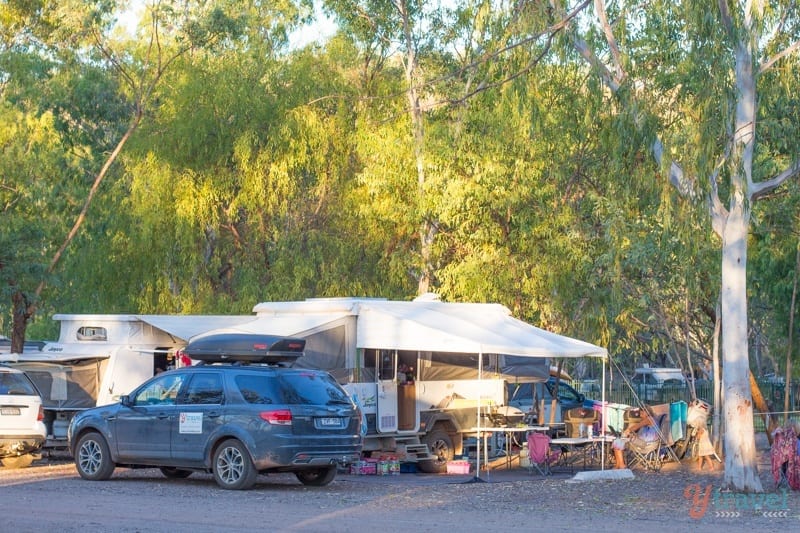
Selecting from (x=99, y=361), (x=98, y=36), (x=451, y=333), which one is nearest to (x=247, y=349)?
(x=451, y=333)

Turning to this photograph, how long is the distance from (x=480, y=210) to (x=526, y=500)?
37.5 feet

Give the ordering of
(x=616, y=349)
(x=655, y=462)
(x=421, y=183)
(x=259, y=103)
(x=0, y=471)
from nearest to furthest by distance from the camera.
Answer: (x=0, y=471), (x=655, y=462), (x=421, y=183), (x=259, y=103), (x=616, y=349)

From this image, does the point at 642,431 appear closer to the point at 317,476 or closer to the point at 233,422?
the point at 317,476

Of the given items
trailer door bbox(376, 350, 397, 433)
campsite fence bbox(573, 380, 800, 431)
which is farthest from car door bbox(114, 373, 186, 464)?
campsite fence bbox(573, 380, 800, 431)

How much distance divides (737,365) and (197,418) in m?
7.27

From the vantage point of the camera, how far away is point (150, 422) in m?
16.1

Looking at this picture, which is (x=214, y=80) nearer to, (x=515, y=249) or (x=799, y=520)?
(x=515, y=249)

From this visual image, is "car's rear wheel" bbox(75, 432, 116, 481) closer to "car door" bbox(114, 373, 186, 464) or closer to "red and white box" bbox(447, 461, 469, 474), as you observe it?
"car door" bbox(114, 373, 186, 464)

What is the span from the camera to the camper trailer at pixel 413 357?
18.9 meters

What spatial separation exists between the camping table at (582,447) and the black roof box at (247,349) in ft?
15.8

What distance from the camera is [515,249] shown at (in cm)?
2619

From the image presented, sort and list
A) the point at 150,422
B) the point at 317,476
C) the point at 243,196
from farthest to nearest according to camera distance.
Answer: the point at 243,196, the point at 317,476, the point at 150,422

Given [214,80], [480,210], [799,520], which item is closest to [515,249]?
[480,210]

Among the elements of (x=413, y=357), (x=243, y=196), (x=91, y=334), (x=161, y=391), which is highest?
(x=243, y=196)
